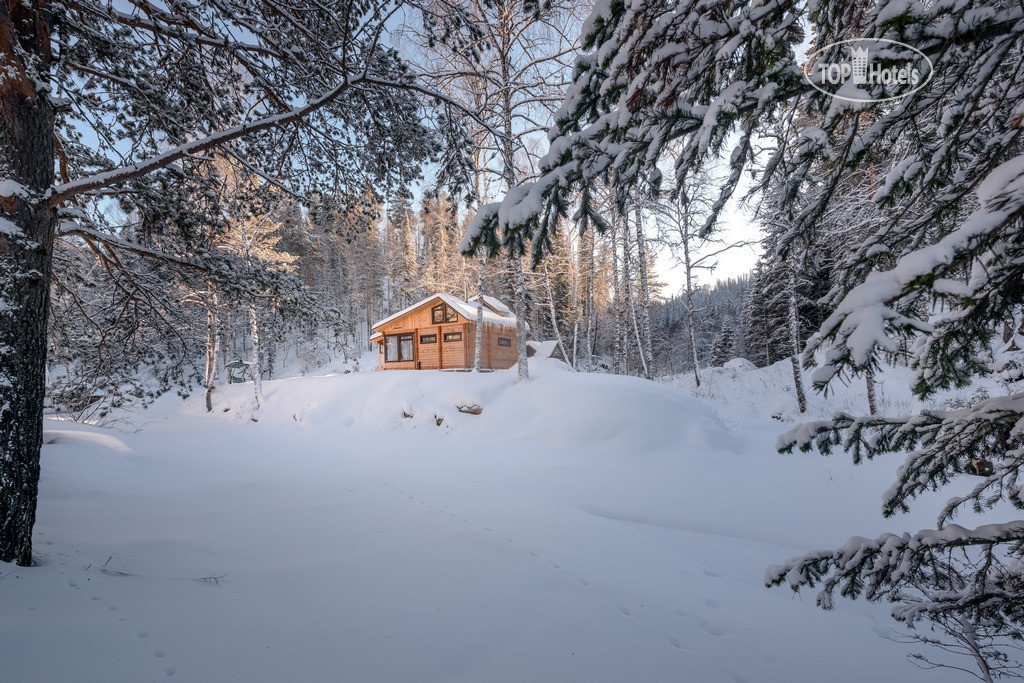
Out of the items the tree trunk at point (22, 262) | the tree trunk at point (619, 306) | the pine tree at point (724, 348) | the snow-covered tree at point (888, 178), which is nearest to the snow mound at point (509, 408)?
the snow-covered tree at point (888, 178)

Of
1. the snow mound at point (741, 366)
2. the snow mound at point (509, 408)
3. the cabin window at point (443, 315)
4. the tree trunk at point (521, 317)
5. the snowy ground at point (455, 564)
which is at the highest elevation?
the cabin window at point (443, 315)

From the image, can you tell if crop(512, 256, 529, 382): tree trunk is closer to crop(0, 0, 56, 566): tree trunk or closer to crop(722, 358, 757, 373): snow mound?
crop(0, 0, 56, 566): tree trunk

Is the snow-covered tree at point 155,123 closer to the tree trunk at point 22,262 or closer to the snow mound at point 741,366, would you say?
the tree trunk at point 22,262

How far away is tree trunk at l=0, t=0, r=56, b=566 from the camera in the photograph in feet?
8.86

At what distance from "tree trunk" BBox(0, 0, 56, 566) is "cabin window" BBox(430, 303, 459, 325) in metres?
15.7

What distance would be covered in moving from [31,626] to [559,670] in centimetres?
277

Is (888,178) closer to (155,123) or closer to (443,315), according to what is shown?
(155,123)

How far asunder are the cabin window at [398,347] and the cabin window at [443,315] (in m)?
2.77

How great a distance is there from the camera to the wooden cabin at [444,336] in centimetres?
1892

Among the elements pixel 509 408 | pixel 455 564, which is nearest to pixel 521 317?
pixel 509 408

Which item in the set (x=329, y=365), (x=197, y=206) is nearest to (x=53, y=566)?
(x=197, y=206)

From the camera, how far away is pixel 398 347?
22.2 m

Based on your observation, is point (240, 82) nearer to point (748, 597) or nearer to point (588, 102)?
point (588, 102)

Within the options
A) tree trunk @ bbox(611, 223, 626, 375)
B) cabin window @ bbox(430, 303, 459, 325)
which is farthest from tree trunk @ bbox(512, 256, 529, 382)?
cabin window @ bbox(430, 303, 459, 325)
